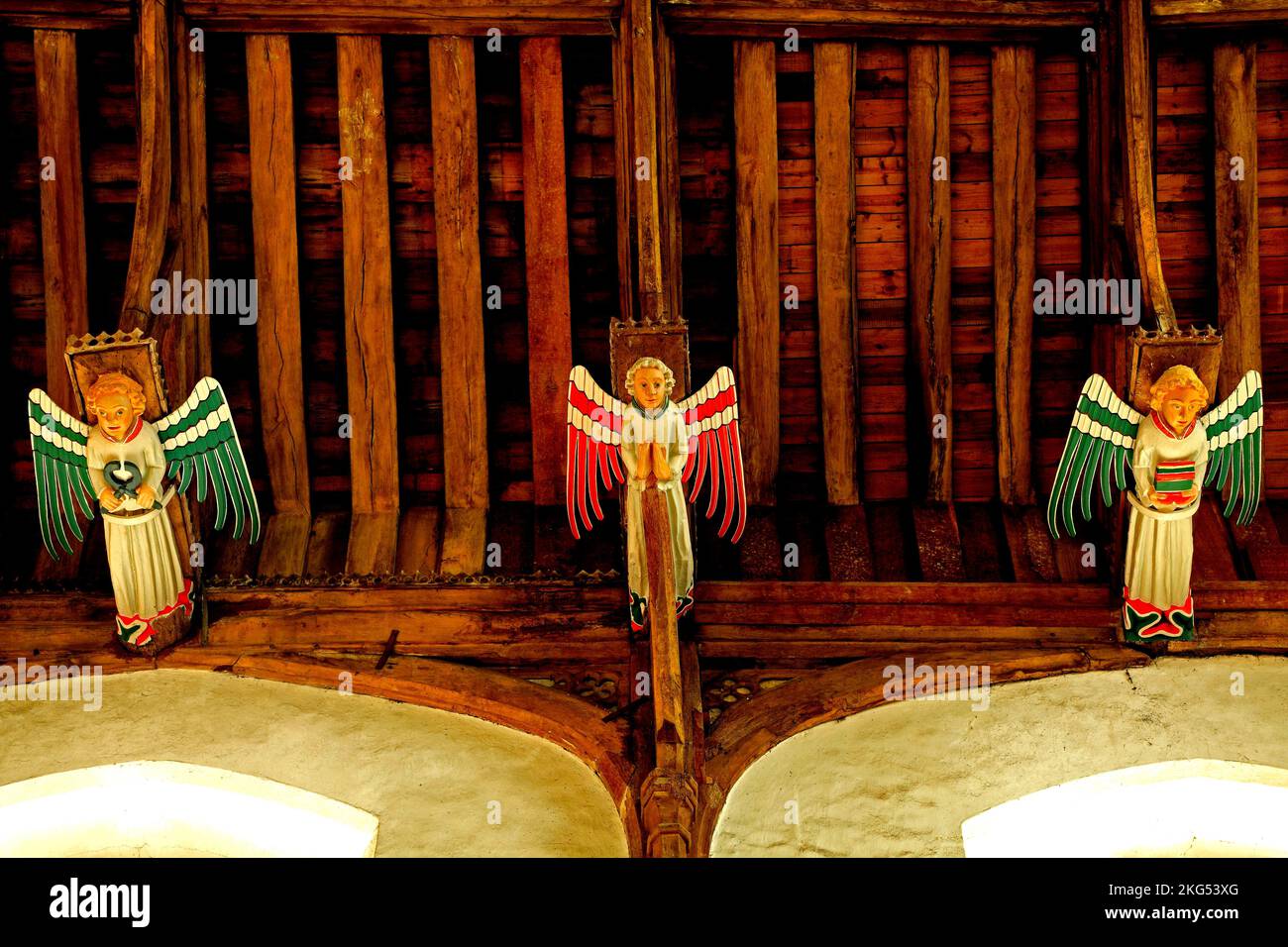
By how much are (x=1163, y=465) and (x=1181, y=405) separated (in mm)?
248

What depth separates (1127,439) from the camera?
6.33m

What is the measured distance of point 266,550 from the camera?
292 inches

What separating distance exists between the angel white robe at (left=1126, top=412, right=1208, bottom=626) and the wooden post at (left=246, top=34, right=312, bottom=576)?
3584mm

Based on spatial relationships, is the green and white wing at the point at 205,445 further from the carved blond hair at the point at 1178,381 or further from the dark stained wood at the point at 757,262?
the carved blond hair at the point at 1178,381

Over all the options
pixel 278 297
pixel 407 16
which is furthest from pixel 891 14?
pixel 278 297

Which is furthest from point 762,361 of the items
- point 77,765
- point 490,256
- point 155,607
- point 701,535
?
point 77,765

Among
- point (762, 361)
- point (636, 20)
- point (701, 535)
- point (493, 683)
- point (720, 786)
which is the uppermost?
point (636, 20)

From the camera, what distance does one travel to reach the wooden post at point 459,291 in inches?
288

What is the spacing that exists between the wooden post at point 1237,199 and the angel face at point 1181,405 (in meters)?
1.32

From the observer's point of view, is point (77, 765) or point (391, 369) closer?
point (77, 765)

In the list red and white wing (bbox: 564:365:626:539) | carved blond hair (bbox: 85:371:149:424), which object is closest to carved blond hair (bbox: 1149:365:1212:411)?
red and white wing (bbox: 564:365:626:539)

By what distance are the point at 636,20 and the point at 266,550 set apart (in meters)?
2.84

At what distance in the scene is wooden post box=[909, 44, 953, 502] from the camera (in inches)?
291

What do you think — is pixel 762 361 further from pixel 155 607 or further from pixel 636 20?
pixel 155 607
